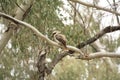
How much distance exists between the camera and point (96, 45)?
778 centimetres

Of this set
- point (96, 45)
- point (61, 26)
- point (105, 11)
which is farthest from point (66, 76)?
point (105, 11)

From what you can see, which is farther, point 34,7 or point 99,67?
point 99,67

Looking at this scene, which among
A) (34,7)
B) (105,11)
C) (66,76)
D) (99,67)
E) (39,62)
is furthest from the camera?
(66,76)

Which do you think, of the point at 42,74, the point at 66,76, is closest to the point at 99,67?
the point at 66,76

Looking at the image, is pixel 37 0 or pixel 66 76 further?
pixel 66 76

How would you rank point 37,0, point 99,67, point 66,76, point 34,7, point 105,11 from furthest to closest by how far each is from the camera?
point 66,76 < point 99,67 < point 34,7 < point 37,0 < point 105,11

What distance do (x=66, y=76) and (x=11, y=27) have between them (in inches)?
212

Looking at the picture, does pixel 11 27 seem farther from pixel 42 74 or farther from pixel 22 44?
pixel 42 74

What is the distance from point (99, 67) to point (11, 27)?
14.2ft

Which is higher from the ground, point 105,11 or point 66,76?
point 105,11

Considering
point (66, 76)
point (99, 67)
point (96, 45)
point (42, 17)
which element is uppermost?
point (42, 17)

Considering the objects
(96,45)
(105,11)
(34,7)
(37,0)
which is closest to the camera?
(105,11)

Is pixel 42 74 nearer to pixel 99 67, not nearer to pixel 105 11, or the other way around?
pixel 105 11

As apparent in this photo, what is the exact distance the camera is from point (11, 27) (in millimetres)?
6500
